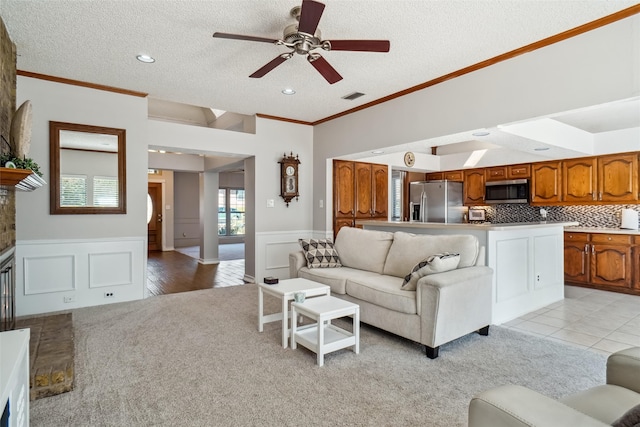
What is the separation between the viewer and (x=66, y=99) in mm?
4066

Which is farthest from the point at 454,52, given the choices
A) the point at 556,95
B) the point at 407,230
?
the point at 407,230

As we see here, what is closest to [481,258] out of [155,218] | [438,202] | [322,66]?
[322,66]

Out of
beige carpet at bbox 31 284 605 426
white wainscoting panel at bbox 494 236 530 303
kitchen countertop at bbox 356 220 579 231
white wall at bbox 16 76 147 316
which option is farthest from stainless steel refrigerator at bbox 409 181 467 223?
white wall at bbox 16 76 147 316

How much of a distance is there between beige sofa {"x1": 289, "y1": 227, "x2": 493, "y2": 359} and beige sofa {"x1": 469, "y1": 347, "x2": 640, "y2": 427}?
1274mm

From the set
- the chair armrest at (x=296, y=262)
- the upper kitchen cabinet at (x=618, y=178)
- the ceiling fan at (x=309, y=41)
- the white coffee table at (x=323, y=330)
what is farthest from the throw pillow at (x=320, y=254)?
the upper kitchen cabinet at (x=618, y=178)

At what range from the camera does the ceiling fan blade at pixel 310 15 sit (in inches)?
81.7

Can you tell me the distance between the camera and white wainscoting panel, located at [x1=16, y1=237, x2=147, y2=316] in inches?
152

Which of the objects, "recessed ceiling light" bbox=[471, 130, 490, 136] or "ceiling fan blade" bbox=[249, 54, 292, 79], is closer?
"ceiling fan blade" bbox=[249, 54, 292, 79]

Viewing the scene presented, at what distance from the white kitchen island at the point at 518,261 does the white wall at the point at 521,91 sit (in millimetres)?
1116

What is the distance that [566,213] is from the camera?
594 cm

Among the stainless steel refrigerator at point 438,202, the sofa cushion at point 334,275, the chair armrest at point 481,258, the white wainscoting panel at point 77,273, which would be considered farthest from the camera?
the stainless steel refrigerator at point 438,202

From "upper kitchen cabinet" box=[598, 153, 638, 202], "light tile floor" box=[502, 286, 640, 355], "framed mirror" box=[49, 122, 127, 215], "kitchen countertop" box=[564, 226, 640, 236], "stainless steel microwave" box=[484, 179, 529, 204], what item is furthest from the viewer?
"stainless steel microwave" box=[484, 179, 529, 204]

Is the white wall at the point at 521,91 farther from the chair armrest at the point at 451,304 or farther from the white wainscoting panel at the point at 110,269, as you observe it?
the white wainscoting panel at the point at 110,269

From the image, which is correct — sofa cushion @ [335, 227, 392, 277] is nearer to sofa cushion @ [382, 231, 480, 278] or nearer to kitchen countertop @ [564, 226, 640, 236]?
sofa cushion @ [382, 231, 480, 278]
